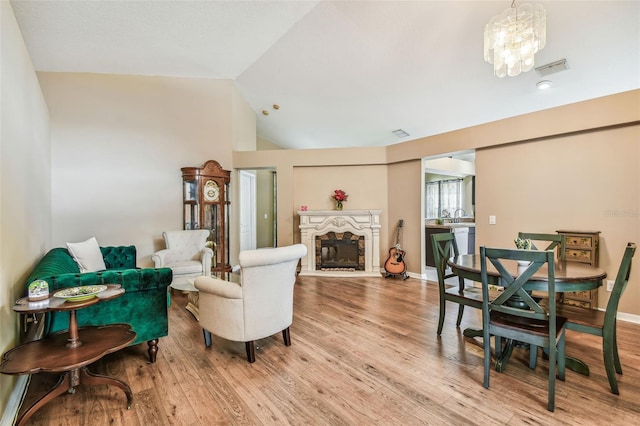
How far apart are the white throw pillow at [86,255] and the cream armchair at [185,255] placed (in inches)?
27.6

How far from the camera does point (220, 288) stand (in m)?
2.37

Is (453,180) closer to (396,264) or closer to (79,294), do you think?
(396,264)

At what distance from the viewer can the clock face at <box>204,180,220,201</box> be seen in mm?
5238

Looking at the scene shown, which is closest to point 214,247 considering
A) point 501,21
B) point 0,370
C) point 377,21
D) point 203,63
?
point 203,63

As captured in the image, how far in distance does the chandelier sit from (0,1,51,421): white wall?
4.27m

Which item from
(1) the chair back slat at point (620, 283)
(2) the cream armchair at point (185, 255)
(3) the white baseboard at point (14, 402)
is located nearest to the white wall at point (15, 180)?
(3) the white baseboard at point (14, 402)

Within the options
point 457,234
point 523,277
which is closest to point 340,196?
point 457,234

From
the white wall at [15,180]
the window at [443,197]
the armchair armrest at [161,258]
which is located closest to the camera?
the white wall at [15,180]

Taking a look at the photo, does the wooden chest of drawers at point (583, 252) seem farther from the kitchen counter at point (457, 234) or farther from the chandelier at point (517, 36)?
the kitchen counter at point (457, 234)

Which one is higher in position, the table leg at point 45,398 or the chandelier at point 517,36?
the chandelier at point 517,36

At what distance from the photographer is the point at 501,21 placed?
280cm

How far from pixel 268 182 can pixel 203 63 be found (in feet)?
13.6

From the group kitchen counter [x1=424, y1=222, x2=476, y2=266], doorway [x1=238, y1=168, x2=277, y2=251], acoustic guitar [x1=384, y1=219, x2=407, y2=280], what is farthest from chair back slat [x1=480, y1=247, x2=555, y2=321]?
doorway [x1=238, y1=168, x2=277, y2=251]

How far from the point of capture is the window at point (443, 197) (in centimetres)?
784
